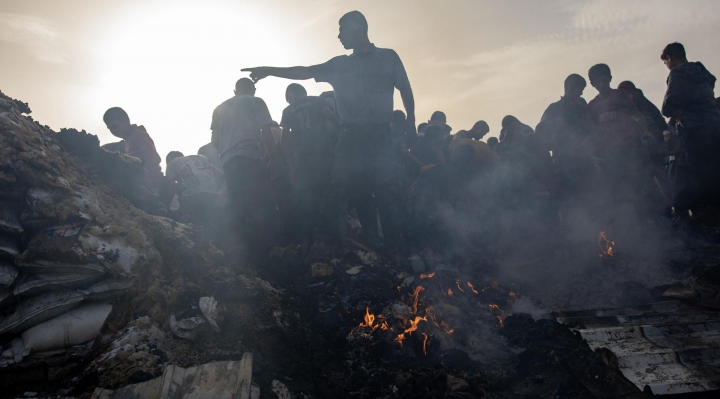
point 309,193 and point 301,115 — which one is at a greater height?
point 301,115

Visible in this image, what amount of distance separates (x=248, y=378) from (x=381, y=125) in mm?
3671

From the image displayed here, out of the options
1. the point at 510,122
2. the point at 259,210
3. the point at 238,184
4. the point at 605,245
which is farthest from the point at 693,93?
the point at 238,184

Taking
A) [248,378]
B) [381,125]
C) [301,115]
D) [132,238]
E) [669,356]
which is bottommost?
[669,356]

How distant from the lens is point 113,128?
Result: 632cm

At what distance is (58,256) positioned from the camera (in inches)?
119

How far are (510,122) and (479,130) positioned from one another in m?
1.34

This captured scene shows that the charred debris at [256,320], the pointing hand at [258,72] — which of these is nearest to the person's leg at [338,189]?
the charred debris at [256,320]

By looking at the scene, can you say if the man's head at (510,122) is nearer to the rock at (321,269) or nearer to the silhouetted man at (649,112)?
the silhouetted man at (649,112)

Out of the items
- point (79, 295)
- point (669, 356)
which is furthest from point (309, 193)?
point (669, 356)

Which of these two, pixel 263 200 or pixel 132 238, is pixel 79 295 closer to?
pixel 132 238

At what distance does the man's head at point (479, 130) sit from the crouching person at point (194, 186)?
596 cm

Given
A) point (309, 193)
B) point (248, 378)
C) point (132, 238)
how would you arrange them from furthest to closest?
point (309, 193)
point (132, 238)
point (248, 378)

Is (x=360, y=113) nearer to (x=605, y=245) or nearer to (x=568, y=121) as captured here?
(x=568, y=121)

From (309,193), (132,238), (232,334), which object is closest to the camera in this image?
(232,334)
